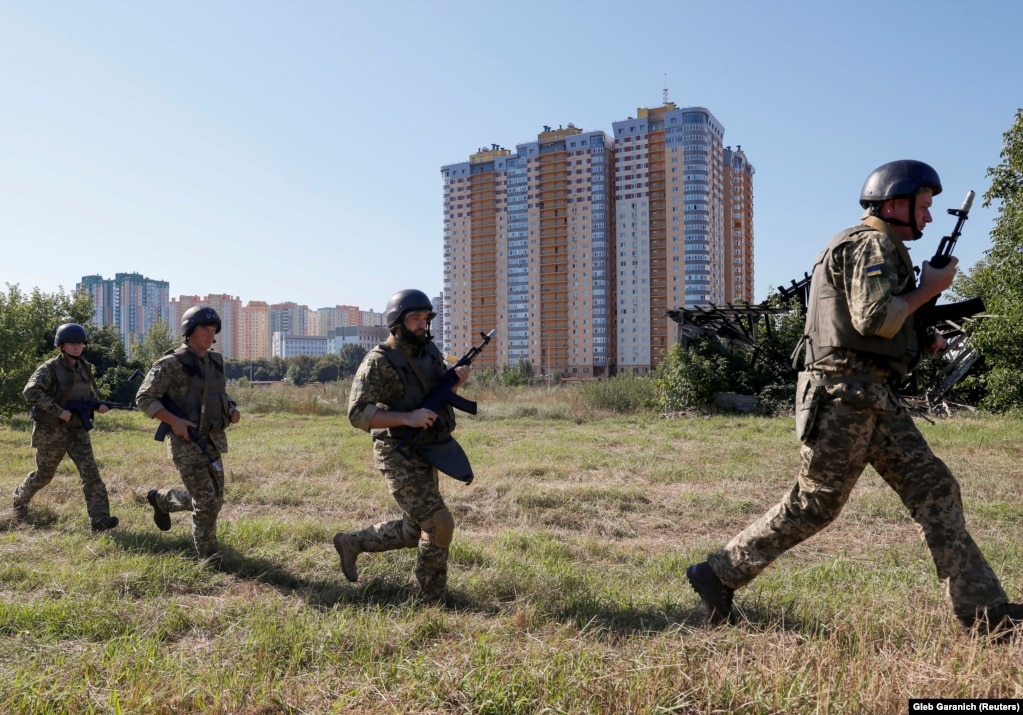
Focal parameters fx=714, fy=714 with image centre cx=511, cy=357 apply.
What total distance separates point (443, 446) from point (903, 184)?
102 inches

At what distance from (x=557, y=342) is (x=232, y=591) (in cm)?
5414

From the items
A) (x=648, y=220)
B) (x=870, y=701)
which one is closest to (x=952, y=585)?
(x=870, y=701)

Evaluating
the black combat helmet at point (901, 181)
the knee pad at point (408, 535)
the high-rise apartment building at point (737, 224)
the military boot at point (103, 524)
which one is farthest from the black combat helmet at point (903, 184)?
the high-rise apartment building at point (737, 224)

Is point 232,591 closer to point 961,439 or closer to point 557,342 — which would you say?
point 961,439

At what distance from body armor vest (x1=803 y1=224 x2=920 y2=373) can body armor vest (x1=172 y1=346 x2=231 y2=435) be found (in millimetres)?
3890

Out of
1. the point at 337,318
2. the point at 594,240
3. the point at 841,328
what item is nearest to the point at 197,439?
the point at 841,328

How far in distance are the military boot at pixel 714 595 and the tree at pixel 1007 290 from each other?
419 inches

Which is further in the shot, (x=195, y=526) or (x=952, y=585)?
(x=195, y=526)

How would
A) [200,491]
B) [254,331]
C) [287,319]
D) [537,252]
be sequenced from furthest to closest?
[287,319] → [254,331] → [537,252] → [200,491]

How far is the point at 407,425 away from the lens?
3770mm

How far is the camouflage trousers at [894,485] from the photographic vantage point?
9.75ft

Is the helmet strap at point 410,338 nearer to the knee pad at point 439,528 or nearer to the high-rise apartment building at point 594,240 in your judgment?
the knee pad at point 439,528

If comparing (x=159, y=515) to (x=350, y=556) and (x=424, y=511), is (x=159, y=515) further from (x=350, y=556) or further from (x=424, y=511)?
(x=424, y=511)

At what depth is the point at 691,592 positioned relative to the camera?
13.1 feet
